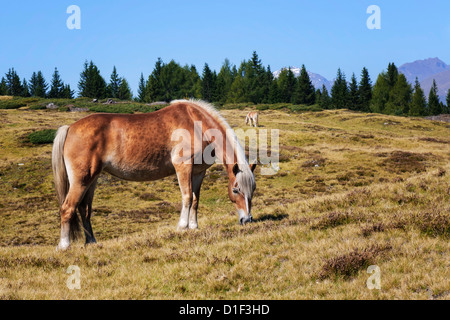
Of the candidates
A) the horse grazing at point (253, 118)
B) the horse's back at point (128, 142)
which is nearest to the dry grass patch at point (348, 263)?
the horse's back at point (128, 142)

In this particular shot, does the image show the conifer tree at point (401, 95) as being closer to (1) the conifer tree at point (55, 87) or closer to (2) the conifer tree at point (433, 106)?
(2) the conifer tree at point (433, 106)

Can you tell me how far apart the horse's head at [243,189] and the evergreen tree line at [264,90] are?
99.8m

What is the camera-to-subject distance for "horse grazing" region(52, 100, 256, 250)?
9.58 meters

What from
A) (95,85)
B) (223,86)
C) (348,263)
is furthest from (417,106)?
(348,263)

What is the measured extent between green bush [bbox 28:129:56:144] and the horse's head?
31053 millimetres

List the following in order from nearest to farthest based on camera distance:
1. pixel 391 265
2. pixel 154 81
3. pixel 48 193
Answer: pixel 391 265 < pixel 48 193 < pixel 154 81

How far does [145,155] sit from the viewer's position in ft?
33.0

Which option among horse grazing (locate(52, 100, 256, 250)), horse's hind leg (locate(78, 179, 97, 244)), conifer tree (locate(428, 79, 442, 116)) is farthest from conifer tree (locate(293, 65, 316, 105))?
horse's hind leg (locate(78, 179, 97, 244))

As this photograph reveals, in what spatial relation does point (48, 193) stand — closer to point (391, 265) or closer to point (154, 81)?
point (391, 265)

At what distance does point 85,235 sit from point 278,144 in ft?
107

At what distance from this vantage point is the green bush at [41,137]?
3631 cm

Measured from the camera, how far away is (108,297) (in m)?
6.12

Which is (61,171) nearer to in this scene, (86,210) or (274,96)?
(86,210)
